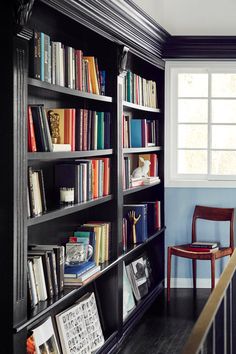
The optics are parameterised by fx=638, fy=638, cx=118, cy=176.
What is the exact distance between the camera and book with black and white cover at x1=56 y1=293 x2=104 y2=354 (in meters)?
3.97

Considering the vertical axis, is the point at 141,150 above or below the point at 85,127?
below

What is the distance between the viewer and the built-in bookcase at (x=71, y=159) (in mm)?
2992

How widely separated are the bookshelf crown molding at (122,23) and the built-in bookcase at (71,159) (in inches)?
0.5

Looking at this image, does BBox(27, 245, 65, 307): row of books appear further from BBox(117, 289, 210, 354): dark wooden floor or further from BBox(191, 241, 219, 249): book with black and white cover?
BBox(191, 241, 219, 249): book with black and white cover

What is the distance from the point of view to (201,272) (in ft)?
21.4

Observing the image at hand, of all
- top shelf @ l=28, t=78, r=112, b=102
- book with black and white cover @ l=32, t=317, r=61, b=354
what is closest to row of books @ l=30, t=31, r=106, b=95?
top shelf @ l=28, t=78, r=112, b=102

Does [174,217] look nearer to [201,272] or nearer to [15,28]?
[201,272]

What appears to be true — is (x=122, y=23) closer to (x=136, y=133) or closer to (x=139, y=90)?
(x=139, y=90)

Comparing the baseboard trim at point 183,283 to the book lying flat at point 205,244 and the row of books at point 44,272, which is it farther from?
the row of books at point 44,272

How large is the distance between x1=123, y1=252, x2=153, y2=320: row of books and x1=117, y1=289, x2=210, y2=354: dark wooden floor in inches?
6.2

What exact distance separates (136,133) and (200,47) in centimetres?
130

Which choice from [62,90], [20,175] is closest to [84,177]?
[62,90]

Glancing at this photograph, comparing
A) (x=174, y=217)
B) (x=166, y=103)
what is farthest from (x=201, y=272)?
(x=166, y=103)

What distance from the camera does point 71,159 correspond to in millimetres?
4441
